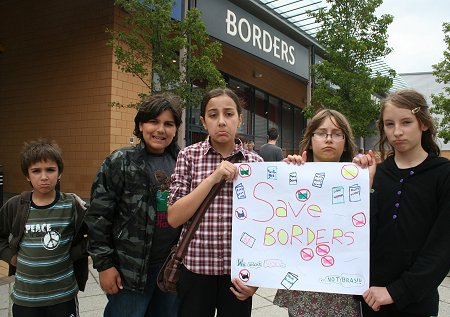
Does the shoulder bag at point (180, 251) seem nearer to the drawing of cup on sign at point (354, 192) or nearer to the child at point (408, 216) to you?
the drawing of cup on sign at point (354, 192)

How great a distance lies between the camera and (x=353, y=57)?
1152 cm

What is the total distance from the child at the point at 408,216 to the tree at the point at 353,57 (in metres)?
9.63

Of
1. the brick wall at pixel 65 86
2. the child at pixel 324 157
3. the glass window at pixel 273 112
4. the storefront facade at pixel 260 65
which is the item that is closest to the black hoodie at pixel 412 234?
the child at pixel 324 157

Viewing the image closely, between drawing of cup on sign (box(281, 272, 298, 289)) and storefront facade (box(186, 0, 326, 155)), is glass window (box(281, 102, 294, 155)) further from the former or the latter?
drawing of cup on sign (box(281, 272, 298, 289))

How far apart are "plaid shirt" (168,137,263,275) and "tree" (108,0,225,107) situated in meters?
4.26

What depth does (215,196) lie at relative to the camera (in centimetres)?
192

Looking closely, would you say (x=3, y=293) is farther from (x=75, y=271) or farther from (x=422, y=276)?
(x=422, y=276)

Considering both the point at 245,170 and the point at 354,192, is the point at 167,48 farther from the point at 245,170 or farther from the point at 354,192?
Answer: the point at 354,192

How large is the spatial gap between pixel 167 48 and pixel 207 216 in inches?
182

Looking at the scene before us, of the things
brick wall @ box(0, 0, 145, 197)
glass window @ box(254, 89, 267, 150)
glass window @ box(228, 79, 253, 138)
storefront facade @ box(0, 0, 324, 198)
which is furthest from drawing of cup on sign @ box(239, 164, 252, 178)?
glass window @ box(254, 89, 267, 150)

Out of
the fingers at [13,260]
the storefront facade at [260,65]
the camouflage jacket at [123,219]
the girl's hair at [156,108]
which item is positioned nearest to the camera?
the camouflage jacket at [123,219]

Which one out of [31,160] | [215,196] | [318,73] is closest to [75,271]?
[31,160]

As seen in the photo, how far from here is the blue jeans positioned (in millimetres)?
2123

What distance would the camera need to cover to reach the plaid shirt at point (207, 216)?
188 cm
